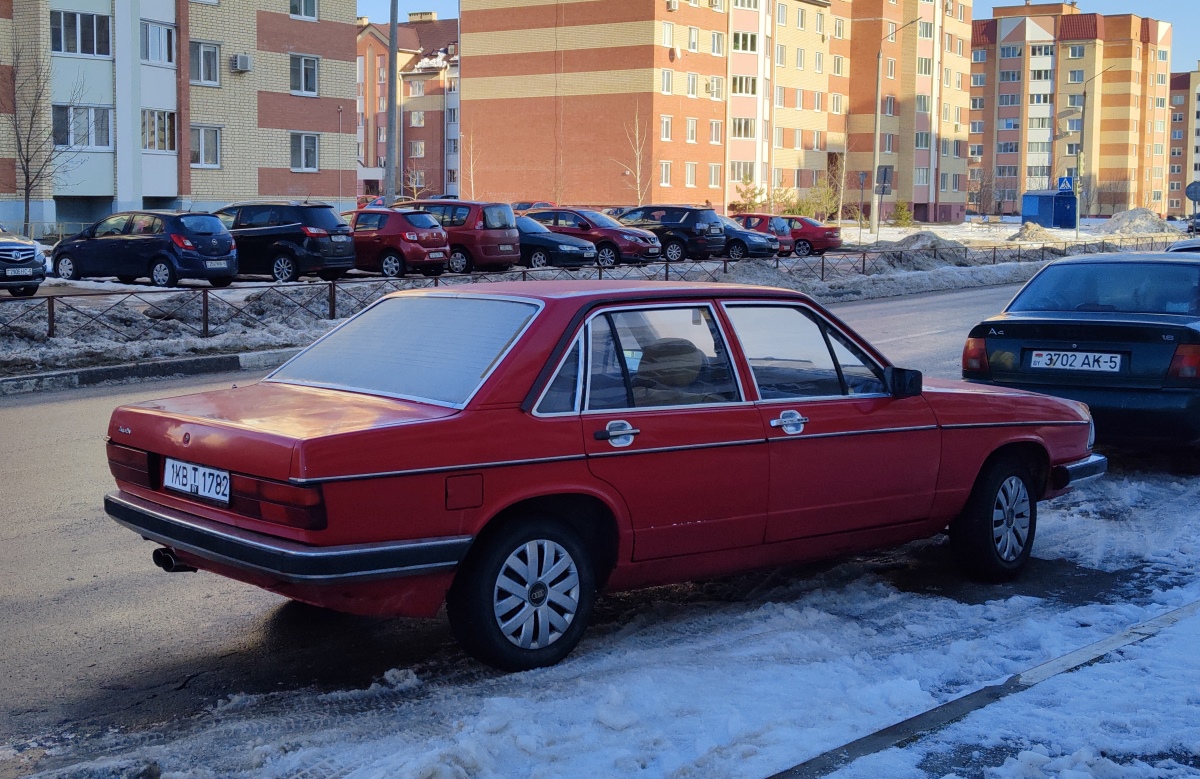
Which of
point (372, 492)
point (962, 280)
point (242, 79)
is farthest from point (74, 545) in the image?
point (242, 79)

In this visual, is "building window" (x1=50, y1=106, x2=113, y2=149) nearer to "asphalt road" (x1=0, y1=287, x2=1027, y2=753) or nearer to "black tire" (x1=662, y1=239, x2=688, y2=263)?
"black tire" (x1=662, y1=239, x2=688, y2=263)

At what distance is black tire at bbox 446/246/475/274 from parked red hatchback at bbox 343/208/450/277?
47.6 inches

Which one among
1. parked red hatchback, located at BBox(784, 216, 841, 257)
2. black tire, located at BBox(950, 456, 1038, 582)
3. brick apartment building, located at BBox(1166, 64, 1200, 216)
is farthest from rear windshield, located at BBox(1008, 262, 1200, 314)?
brick apartment building, located at BBox(1166, 64, 1200, 216)

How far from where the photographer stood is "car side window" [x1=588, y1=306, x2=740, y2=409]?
207 inches

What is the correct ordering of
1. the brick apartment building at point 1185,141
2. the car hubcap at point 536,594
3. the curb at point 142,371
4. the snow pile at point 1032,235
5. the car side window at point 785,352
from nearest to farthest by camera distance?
the car hubcap at point 536,594, the car side window at point 785,352, the curb at point 142,371, the snow pile at point 1032,235, the brick apartment building at point 1185,141

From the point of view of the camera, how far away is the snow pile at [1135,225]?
7194 cm

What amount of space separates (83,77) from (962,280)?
28617 millimetres

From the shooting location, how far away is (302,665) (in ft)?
17.1

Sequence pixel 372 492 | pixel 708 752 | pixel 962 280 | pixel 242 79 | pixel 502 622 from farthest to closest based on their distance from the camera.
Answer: pixel 242 79
pixel 962 280
pixel 502 622
pixel 372 492
pixel 708 752

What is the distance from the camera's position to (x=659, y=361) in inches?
214

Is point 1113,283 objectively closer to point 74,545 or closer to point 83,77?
point 74,545

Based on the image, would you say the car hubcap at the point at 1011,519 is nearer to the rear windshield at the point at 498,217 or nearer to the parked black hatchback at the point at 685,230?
the rear windshield at the point at 498,217

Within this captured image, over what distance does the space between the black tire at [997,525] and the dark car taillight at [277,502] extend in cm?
340

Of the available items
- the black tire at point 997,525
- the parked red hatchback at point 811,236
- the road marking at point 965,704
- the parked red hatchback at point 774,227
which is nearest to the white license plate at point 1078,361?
the black tire at point 997,525
